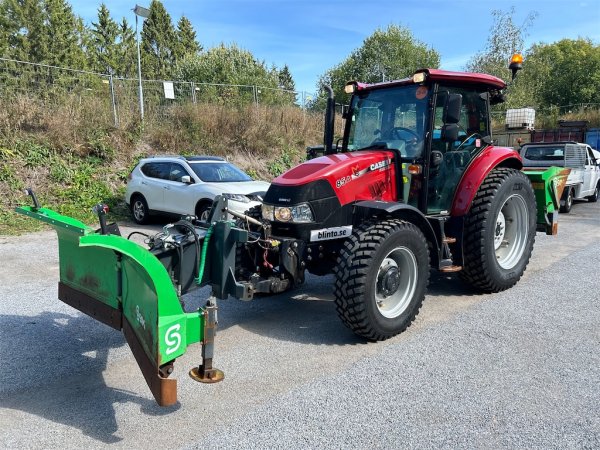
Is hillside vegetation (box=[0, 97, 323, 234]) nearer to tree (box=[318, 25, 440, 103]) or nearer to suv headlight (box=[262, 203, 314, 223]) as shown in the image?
suv headlight (box=[262, 203, 314, 223])

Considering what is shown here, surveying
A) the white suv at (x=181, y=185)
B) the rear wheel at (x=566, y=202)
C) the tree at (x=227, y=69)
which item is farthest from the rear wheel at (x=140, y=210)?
the tree at (x=227, y=69)

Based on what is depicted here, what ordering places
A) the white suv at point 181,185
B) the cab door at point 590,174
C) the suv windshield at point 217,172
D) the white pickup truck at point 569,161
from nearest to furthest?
the white suv at point 181,185 → the suv windshield at point 217,172 → the white pickup truck at point 569,161 → the cab door at point 590,174

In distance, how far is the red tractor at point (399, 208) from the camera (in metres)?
3.97

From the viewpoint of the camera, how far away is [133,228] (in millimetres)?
10695

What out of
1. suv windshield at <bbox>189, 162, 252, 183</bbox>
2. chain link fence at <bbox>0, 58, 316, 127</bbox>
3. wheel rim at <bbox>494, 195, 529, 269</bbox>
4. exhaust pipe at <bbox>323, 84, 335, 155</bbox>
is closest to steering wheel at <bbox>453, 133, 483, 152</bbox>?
wheel rim at <bbox>494, 195, 529, 269</bbox>

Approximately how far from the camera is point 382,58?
45.2 m

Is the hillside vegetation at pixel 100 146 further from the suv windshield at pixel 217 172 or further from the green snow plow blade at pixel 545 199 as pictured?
the green snow plow blade at pixel 545 199

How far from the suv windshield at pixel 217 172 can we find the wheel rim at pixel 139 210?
181 cm

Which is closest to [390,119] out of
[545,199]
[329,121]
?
[329,121]

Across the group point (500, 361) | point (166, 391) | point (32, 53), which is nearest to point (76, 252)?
point (166, 391)

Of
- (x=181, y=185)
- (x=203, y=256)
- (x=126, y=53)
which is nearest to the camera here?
(x=203, y=256)

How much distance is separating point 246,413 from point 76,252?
75.0 inches

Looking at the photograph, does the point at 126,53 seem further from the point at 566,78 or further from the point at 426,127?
the point at 426,127

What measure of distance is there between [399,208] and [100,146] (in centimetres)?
1168
